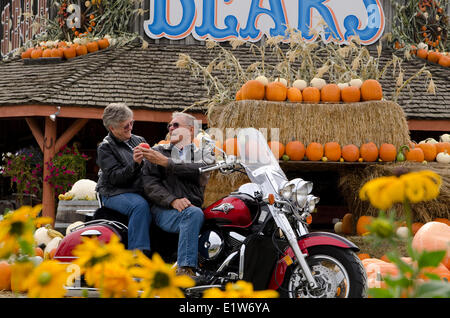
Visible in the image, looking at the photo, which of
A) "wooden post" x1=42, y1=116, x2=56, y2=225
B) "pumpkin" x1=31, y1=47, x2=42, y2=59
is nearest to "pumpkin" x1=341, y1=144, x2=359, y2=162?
"wooden post" x1=42, y1=116, x2=56, y2=225

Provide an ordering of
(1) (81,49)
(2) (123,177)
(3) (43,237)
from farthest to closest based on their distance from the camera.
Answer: (1) (81,49), (3) (43,237), (2) (123,177)

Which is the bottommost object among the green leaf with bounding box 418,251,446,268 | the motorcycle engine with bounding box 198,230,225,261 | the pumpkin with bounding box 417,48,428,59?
the motorcycle engine with bounding box 198,230,225,261

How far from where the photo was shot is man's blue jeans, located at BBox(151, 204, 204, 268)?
3307 millimetres

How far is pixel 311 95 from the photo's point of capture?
6.88 m

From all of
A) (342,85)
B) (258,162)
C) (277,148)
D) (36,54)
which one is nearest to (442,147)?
(342,85)

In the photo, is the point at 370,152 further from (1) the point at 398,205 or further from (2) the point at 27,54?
(2) the point at 27,54

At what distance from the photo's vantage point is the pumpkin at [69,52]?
35.8 feet

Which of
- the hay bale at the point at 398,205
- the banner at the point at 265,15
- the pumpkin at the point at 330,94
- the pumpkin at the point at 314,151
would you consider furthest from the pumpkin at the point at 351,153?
the banner at the point at 265,15

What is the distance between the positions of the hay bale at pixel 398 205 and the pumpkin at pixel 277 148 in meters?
0.99

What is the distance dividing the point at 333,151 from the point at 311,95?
0.75m

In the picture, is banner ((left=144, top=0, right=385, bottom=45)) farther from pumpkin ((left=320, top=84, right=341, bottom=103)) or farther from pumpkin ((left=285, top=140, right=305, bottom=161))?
pumpkin ((left=285, top=140, right=305, bottom=161))

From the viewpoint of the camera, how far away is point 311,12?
34.7 ft

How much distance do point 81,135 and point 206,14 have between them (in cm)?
355

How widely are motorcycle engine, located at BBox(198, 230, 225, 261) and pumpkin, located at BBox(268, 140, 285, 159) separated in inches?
109
